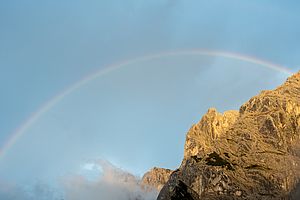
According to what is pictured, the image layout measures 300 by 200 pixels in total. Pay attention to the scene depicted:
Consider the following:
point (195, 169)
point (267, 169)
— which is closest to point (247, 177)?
point (267, 169)

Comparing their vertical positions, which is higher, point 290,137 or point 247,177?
point 290,137

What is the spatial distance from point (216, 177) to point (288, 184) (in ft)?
95.8

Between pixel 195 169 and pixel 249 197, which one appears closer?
pixel 249 197

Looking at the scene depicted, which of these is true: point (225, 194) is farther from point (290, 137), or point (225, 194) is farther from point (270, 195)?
point (290, 137)

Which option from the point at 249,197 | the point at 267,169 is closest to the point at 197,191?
the point at 249,197

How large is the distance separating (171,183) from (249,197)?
37.7 meters

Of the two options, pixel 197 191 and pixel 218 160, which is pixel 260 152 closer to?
pixel 218 160

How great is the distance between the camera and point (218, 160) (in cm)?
19888

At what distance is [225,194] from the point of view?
585ft

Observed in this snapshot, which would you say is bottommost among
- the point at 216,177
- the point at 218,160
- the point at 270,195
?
the point at 270,195

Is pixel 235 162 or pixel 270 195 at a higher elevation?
pixel 235 162

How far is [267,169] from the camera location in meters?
189

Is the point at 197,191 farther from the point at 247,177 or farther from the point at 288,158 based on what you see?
the point at 288,158

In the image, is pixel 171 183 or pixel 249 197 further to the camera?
pixel 171 183
